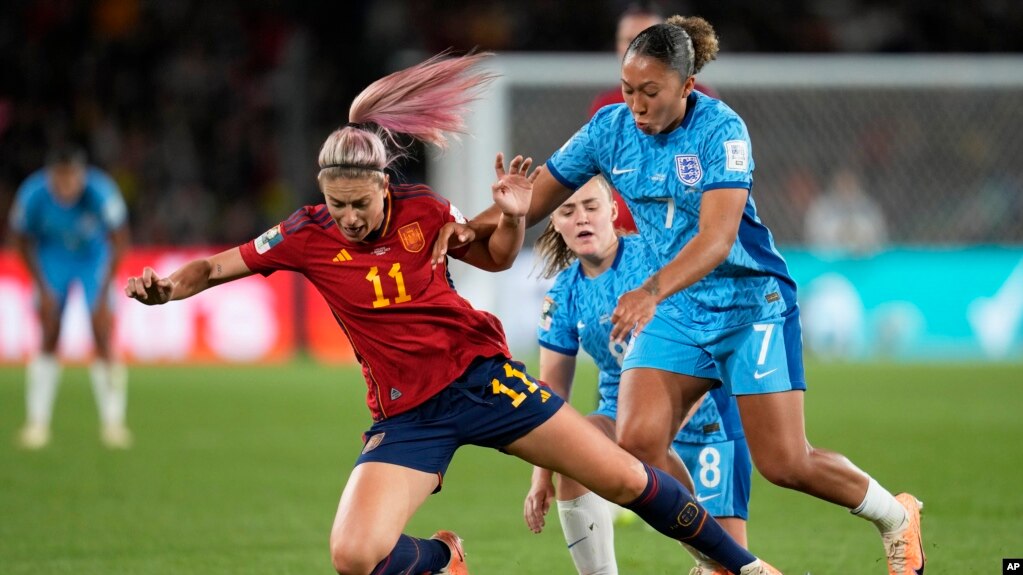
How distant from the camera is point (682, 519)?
4.74m

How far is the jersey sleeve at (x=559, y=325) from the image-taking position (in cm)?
554

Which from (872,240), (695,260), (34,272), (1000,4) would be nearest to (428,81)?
(695,260)

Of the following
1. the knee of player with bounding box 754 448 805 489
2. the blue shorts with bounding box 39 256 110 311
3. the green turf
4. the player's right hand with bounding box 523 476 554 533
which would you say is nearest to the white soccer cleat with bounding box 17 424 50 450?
the green turf

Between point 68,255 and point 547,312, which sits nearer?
point 547,312

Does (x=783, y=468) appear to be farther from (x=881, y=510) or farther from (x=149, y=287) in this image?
(x=149, y=287)

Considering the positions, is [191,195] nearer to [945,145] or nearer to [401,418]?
[945,145]

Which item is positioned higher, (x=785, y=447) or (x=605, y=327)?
(x=605, y=327)

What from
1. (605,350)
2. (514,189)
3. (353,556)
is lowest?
(353,556)

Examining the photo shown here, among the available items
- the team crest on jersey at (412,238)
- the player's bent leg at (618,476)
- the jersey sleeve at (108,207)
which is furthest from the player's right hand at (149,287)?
the jersey sleeve at (108,207)

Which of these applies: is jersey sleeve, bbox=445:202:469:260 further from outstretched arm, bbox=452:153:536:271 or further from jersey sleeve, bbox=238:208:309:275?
jersey sleeve, bbox=238:208:309:275

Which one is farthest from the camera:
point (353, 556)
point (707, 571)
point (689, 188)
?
point (707, 571)

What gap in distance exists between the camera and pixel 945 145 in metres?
17.3

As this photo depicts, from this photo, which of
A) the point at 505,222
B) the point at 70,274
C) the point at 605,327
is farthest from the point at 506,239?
the point at 70,274

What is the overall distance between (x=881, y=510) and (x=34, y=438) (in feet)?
24.0
